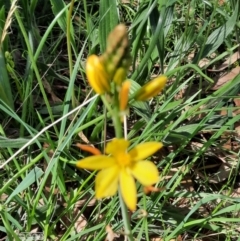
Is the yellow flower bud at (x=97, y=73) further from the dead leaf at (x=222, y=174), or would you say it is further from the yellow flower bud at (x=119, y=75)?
the dead leaf at (x=222, y=174)

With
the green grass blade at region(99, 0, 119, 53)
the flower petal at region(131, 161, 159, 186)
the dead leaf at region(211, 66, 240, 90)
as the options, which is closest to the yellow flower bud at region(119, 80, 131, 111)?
the flower petal at region(131, 161, 159, 186)

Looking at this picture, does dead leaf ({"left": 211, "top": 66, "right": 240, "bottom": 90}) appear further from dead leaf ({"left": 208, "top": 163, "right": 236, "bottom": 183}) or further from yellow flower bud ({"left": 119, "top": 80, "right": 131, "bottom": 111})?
yellow flower bud ({"left": 119, "top": 80, "right": 131, "bottom": 111})

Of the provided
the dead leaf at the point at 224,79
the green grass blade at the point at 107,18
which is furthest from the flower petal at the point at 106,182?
the dead leaf at the point at 224,79

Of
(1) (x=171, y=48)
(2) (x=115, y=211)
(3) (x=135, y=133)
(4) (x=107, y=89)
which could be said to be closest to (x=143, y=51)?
(1) (x=171, y=48)

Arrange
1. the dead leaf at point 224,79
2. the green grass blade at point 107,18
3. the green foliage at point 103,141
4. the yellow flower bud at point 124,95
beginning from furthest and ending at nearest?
the dead leaf at point 224,79 < the green grass blade at point 107,18 < the green foliage at point 103,141 < the yellow flower bud at point 124,95

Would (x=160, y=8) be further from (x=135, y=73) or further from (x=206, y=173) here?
(x=206, y=173)

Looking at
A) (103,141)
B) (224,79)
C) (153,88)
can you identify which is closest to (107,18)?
(103,141)

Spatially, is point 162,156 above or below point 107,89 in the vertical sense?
below
